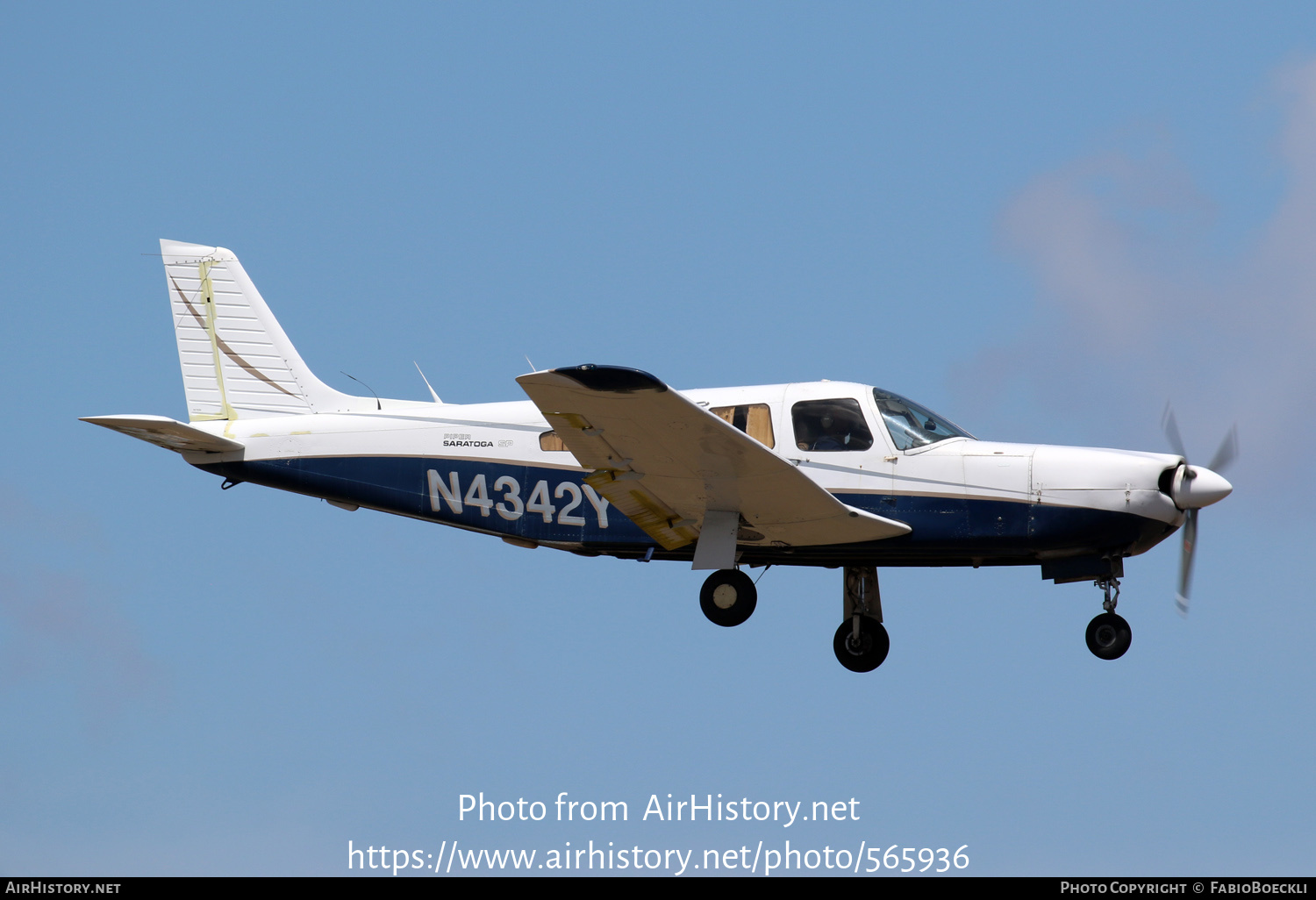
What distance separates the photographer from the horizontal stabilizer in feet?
63.3

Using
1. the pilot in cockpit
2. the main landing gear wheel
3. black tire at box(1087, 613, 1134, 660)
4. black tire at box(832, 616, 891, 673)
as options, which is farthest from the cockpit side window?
black tire at box(1087, 613, 1134, 660)

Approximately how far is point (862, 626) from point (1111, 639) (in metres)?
2.98

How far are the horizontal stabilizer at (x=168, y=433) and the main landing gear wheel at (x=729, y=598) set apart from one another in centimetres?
637

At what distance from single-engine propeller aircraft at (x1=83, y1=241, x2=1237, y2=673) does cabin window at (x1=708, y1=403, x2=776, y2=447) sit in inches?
0.8

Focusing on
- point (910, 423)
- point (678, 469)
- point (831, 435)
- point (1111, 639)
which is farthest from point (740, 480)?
point (1111, 639)

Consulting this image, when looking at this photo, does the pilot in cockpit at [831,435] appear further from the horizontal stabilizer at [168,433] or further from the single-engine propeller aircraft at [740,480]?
the horizontal stabilizer at [168,433]

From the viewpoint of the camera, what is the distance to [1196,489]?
17.2 meters

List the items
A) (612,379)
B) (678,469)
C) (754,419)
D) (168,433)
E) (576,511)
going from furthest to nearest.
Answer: (168,433), (576,511), (754,419), (678,469), (612,379)

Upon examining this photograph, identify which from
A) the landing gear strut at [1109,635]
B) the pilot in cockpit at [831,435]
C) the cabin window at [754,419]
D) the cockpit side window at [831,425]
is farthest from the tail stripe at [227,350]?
the landing gear strut at [1109,635]

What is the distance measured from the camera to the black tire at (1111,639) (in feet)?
56.6

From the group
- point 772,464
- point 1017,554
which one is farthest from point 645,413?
point 1017,554

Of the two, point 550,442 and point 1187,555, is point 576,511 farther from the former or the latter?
point 1187,555

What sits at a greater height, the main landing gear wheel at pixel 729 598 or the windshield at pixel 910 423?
the windshield at pixel 910 423
